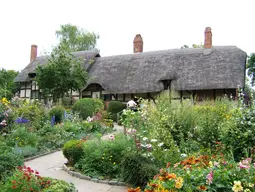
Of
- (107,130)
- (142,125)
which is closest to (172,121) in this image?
(142,125)

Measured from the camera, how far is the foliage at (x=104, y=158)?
6.37 metres

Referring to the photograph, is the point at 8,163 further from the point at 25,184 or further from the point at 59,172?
the point at 25,184

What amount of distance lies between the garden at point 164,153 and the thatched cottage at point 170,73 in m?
9.56

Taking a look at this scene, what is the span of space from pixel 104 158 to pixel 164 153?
1.54 metres

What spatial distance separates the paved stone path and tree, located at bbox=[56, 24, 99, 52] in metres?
28.5

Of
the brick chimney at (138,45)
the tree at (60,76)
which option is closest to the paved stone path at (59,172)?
the tree at (60,76)

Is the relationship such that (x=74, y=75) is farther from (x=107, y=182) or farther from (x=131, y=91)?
(x=107, y=182)

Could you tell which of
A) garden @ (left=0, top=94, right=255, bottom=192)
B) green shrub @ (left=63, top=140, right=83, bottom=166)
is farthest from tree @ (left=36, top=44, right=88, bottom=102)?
green shrub @ (left=63, top=140, right=83, bottom=166)

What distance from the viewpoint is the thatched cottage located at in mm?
19000

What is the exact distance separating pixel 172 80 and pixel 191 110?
1266cm

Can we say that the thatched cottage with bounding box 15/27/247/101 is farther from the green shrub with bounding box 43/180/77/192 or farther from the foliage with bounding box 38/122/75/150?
the green shrub with bounding box 43/180/77/192

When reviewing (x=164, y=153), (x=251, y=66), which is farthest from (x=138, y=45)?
(x=164, y=153)

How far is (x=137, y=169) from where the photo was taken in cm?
533

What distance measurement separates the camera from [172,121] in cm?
728
